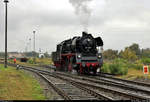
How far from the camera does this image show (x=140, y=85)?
544 inches

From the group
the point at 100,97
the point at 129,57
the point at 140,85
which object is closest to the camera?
the point at 100,97

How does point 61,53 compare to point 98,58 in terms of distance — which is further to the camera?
point 61,53

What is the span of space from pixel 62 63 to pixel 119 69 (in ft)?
28.7

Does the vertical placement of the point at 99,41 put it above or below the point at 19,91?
above

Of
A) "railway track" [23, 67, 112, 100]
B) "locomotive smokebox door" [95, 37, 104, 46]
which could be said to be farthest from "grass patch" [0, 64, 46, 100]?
"locomotive smokebox door" [95, 37, 104, 46]

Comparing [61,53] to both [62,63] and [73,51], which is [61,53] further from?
[73,51]

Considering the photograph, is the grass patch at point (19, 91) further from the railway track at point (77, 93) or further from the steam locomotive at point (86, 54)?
the steam locomotive at point (86, 54)

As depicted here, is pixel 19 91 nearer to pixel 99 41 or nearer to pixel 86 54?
pixel 86 54

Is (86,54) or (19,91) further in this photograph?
(86,54)

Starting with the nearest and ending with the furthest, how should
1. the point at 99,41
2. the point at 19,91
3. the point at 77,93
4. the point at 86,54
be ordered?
the point at 77,93 → the point at 19,91 → the point at 86,54 → the point at 99,41

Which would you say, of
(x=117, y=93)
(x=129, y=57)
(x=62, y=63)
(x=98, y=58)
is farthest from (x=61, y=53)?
(x=129, y=57)

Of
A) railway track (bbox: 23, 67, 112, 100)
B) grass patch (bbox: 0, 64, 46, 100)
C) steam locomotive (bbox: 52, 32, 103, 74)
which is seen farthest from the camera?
steam locomotive (bbox: 52, 32, 103, 74)

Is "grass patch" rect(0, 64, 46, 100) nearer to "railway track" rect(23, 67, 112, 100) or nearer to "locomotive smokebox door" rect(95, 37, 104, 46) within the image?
"railway track" rect(23, 67, 112, 100)

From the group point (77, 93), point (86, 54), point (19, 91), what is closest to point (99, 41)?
point (86, 54)
